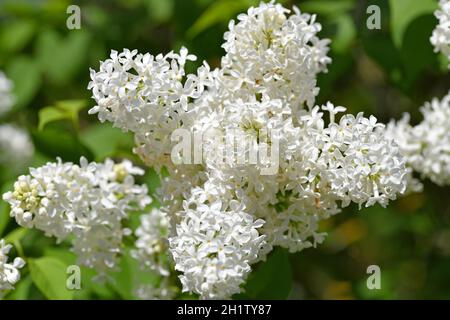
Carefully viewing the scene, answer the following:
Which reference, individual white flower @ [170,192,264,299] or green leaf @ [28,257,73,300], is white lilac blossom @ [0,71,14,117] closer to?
green leaf @ [28,257,73,300]

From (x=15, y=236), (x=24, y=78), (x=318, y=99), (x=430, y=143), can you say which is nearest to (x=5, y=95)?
(x=24, y=78)

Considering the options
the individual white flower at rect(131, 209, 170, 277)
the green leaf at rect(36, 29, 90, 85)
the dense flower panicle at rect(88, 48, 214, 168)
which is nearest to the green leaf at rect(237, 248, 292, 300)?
the individual white flower at rect(131, 209, 170, 277)

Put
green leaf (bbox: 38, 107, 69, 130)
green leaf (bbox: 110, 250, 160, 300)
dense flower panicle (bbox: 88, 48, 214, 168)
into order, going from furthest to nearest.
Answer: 1. green leaf (bbox: 38, 107, 69, 130)
2. green leaf (bbox: 110, 250, 160, 300)
3. dense flower panicle (bbox: 88, 48, 214, 168)

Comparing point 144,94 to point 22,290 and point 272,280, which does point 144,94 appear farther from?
point 22,290

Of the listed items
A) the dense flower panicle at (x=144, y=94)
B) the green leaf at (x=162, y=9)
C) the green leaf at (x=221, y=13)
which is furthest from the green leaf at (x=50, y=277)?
the green leaf at (x=162, y=9)

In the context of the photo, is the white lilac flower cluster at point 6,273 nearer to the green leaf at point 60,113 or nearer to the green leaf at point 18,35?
the green leaf at point 60,113

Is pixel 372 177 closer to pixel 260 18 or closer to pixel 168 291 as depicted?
pixel 260 18

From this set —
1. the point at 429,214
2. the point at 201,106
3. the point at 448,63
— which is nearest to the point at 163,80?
the point at 201,106
